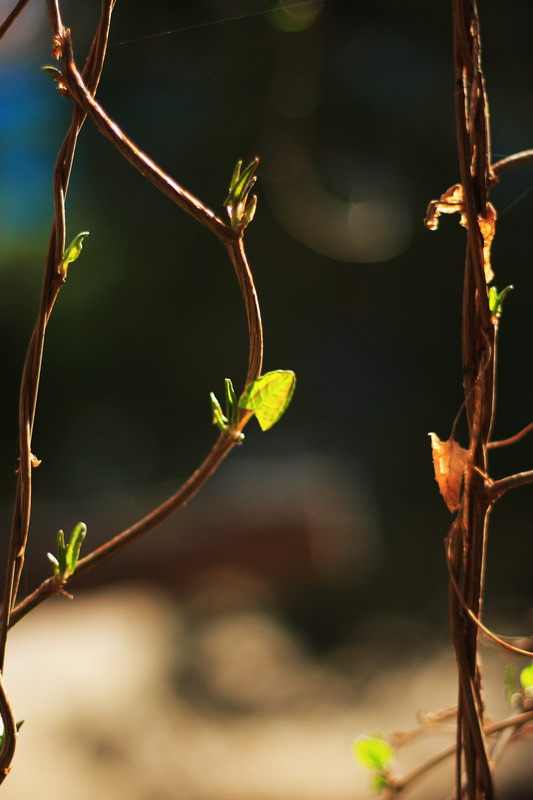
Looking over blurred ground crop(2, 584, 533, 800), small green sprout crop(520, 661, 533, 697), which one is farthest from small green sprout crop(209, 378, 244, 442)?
blurred ground crop(2, 584, 533, 800)

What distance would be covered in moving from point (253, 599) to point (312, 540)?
313mm

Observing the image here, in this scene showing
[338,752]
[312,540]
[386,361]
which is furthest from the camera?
[386,361]

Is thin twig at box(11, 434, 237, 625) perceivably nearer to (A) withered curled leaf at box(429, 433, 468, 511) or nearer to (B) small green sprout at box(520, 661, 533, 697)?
(A) withered curled leaf at box(429, 433, 468, 511)

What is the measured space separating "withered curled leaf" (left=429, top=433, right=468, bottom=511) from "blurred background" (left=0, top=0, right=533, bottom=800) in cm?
152

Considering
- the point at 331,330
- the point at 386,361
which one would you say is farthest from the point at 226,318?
the point at 386,361

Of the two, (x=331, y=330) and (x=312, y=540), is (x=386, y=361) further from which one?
(x=312, y=540)

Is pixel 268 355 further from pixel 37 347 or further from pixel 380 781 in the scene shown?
pixel 37 347

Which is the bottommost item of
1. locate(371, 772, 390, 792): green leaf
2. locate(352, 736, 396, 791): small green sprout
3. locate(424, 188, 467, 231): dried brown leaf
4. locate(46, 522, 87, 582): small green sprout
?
locate(371, 772, 390, 792): green leaf

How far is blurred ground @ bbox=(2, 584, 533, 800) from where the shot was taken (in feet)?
4.51

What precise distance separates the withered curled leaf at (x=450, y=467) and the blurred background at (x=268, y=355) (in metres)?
1.52

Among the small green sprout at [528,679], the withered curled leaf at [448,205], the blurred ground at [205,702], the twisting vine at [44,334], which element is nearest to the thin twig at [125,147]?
the twisting vine at [44,334]

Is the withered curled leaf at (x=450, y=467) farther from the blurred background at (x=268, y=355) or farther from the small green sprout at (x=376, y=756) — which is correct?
the blurred background at (x=268, y=355)

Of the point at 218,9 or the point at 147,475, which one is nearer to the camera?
the point at 218,9

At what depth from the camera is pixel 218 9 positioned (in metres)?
2.76
